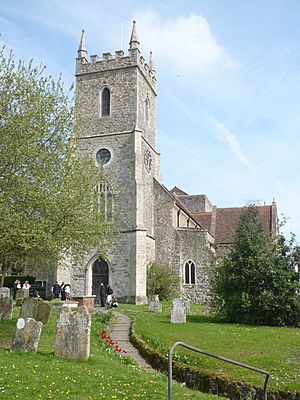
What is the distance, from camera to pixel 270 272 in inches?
715

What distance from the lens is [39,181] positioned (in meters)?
13.9

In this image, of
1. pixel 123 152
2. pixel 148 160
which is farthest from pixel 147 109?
pixel 123 152

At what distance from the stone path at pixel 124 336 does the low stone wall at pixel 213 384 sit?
14.8 inches

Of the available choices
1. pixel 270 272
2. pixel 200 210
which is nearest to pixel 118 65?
pixel 200 210

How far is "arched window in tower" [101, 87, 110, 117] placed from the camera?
34.8 meters

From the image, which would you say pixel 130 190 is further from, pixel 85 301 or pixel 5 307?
pixel 5 307

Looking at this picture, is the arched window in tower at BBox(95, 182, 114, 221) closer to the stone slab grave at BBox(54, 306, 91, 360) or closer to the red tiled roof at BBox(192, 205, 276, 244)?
the stone slab grave at BBox(54, 306, 91, 360)

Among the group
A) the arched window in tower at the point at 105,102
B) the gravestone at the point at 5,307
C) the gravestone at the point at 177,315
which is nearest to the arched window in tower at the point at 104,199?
the gravestone at the point at 177,315

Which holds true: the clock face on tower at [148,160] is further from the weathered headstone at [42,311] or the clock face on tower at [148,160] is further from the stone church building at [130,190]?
the weathered headstone at [42,311]

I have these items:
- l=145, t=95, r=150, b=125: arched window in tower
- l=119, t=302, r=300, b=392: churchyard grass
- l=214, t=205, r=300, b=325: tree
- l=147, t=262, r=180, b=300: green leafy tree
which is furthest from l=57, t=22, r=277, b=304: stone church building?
l=119, t=302, r=300, b=392: churchyard grass

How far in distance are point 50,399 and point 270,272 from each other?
1289 cm

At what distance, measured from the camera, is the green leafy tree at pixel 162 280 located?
3116 cm

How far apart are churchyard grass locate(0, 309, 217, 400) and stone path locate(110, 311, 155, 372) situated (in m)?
0.89

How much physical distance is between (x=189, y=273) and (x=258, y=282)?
1648 centimetres
